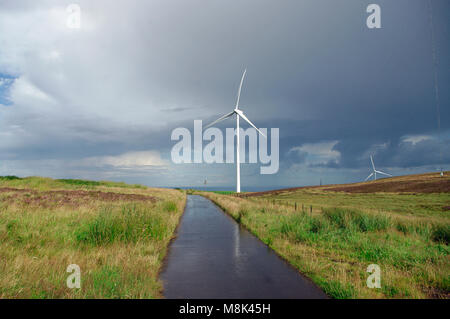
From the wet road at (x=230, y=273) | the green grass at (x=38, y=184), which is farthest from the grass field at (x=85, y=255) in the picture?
the green grass at (x=38, y=184)

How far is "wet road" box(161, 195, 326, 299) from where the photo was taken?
8.17m

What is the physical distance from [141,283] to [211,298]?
2.01 meters

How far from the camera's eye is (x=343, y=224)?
19125 mm

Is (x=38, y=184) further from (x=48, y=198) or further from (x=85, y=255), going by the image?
(x=85, y=255)

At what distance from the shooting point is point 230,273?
10102 mm

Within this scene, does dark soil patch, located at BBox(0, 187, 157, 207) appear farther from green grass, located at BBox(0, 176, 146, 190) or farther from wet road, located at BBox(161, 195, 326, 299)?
wet road, located at BBox(161, 195, 326, 299)

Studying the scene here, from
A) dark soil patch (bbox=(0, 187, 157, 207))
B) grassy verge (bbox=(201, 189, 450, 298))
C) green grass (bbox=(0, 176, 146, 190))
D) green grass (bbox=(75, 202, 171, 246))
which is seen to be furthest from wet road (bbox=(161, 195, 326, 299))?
green grass (bbox=(0, 176, 146, 190))

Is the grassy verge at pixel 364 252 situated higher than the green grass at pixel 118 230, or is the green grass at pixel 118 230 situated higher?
the green grass at pixel 118 230

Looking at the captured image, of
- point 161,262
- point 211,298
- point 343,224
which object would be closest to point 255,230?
point 343,224

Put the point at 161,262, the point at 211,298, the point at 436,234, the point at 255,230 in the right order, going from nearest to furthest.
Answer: the point at 211,298 → the point at 161,262 → the point at 436,234 → the point at 255,230

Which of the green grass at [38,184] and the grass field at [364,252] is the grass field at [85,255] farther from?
the green grass at [38,184]

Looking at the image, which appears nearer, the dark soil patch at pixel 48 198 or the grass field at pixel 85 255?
the grass field at pixel 85 255

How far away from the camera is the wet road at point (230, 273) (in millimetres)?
8172

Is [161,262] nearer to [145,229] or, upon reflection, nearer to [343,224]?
[145,229]
